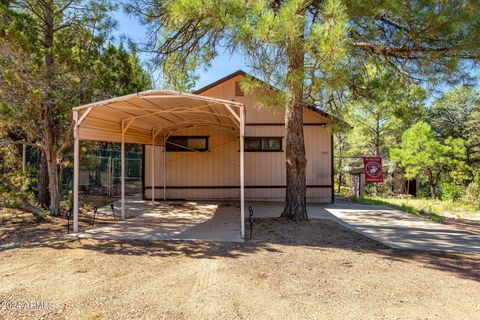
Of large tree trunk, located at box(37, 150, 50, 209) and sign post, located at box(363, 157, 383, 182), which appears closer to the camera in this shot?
large tree trunk, located at box(37, 150, 50, 209)

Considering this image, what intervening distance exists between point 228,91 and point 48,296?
28.3 feet

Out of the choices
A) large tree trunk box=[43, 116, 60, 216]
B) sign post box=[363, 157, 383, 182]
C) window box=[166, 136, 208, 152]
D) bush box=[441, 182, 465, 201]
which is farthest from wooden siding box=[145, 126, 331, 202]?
bush box=[441, 182, 465, 201]

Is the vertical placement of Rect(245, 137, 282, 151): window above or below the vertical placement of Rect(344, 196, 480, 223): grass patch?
above

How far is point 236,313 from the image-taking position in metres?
2.87

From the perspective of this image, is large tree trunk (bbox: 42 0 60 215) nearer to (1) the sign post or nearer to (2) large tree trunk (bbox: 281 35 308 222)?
(2) large tree trunk (bbox: 281 35 308 222)

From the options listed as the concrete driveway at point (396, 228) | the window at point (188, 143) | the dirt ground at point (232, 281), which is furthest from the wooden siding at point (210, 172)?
the dirt ground at point (232, 281)

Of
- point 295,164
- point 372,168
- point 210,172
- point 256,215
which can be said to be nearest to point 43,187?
point 210,172

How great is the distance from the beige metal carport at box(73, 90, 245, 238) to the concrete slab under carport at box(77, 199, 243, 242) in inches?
19.3

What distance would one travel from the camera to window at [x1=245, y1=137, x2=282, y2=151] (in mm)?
10781

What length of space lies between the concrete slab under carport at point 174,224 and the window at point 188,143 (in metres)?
2.11

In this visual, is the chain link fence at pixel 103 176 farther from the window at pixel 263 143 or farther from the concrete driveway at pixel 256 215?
the window at pixel 263 143

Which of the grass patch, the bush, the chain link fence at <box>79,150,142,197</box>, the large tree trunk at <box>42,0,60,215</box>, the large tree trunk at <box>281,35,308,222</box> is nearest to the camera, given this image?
the large tree trunk at <box>42,0,60,215</box>

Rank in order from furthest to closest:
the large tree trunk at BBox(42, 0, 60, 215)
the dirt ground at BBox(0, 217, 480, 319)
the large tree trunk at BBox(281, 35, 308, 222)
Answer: the large tree trunk at BBox(281, 35, 308, 222), the large tree trunk at BBox(42, 0, 60, 215), the dirt ground at BBox(0, 217, 480, 319)

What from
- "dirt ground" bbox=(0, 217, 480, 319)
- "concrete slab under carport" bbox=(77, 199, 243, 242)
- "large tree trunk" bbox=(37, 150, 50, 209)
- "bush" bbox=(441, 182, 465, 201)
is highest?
"large tree trunk" bbox=(37, 150, 50, 209)
